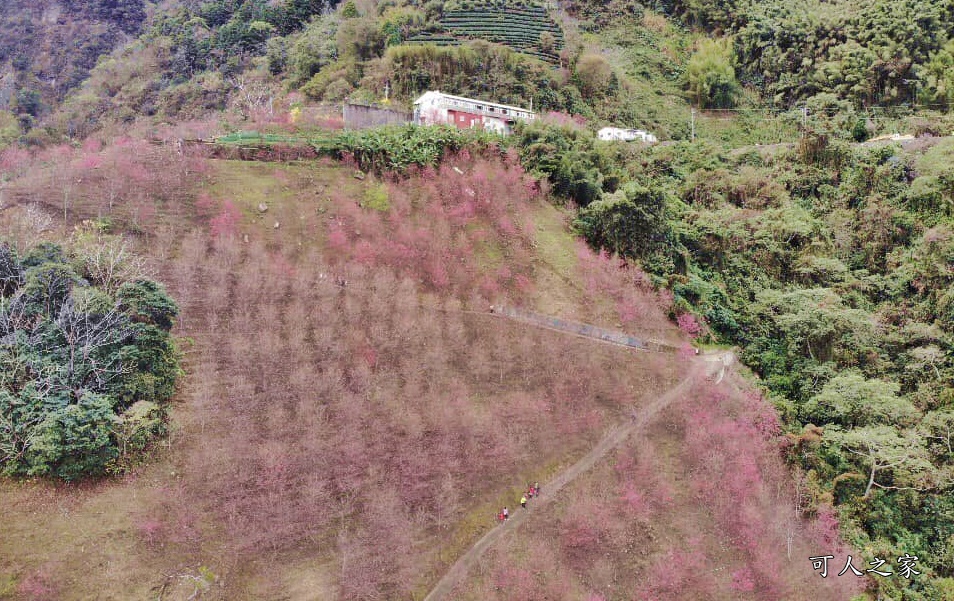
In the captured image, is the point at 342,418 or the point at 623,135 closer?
the point at 342,418

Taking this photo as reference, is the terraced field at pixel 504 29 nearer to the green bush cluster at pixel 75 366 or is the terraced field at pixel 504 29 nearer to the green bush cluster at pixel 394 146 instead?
the green bush cluster at pixel 394 146

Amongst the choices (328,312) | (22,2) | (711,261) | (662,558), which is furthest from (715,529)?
(22,2)

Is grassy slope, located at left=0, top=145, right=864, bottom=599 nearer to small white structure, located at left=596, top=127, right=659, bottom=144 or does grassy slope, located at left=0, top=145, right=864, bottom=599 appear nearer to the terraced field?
small white structure, located at left=596, top=127, right=659, bottom=144

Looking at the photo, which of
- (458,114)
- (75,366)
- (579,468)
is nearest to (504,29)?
(458,114)

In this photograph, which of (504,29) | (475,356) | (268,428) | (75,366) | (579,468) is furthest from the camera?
(504,29)

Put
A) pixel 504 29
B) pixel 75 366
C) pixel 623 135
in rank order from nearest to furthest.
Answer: pixel 75 366
pixel 623 135
pixel 504 29

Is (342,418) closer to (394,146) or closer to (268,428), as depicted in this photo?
(268,428)

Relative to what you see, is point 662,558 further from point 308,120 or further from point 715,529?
point 308,120
